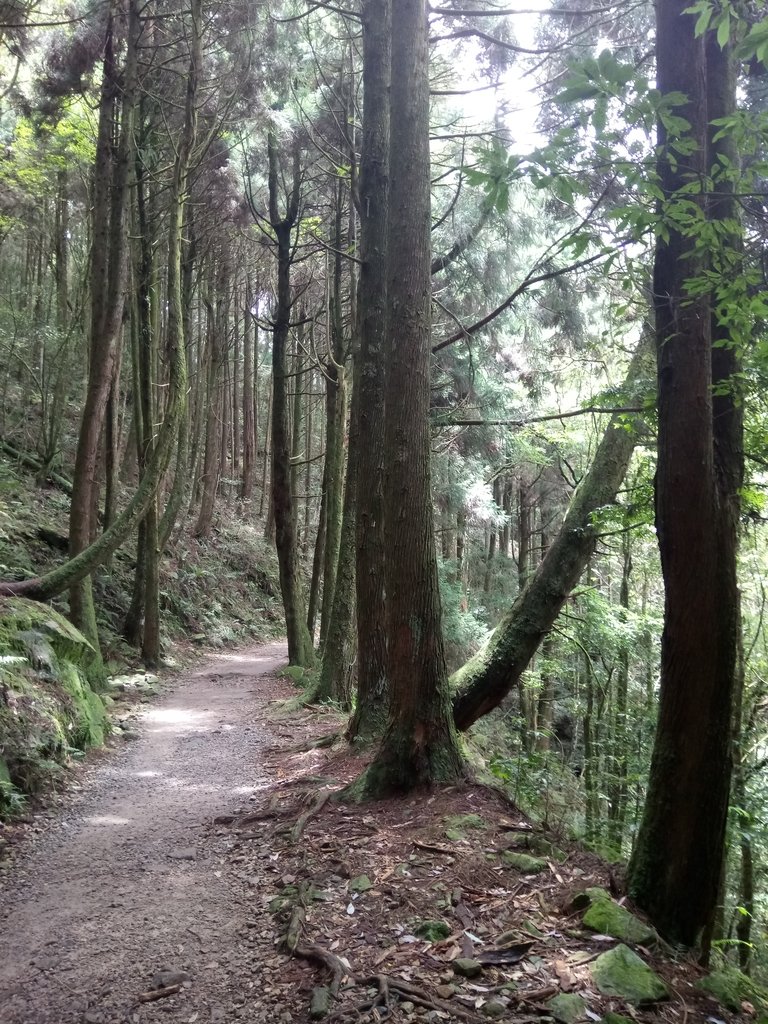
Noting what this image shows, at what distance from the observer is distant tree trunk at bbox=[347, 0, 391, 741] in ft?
22.7

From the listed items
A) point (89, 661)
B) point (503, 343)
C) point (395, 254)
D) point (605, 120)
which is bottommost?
point (89, 661)

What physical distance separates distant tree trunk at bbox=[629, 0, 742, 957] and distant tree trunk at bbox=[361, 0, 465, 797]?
188cm

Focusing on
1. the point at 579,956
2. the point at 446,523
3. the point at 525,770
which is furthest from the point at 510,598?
the point at 579,956

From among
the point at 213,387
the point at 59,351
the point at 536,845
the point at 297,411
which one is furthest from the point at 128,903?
the point at 213,387

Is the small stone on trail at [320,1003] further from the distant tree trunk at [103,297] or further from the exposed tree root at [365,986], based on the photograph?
the distant tree trunk at [103,297]

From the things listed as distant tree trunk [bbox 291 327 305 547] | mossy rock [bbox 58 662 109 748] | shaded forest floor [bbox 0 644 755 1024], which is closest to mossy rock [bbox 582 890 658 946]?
shaded forest floor [bbox 0 644 755 1024]

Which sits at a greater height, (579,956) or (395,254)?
(395,254)

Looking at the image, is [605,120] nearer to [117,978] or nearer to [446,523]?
[117,978]

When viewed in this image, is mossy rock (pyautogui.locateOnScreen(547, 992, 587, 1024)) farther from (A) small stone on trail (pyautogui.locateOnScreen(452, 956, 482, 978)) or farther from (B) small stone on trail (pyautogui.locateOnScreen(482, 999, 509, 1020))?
(A) small stone on trail (pyautogui.locateOnScreen(452, 956, 482, 978))

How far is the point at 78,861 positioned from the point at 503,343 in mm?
11230

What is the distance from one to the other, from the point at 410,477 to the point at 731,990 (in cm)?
368

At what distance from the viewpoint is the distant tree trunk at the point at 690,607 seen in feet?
12.4

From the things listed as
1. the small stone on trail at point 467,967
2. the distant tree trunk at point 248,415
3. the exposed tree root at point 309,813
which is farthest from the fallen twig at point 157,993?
the distant tree trunk at point 248,415

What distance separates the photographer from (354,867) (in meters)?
4.39
